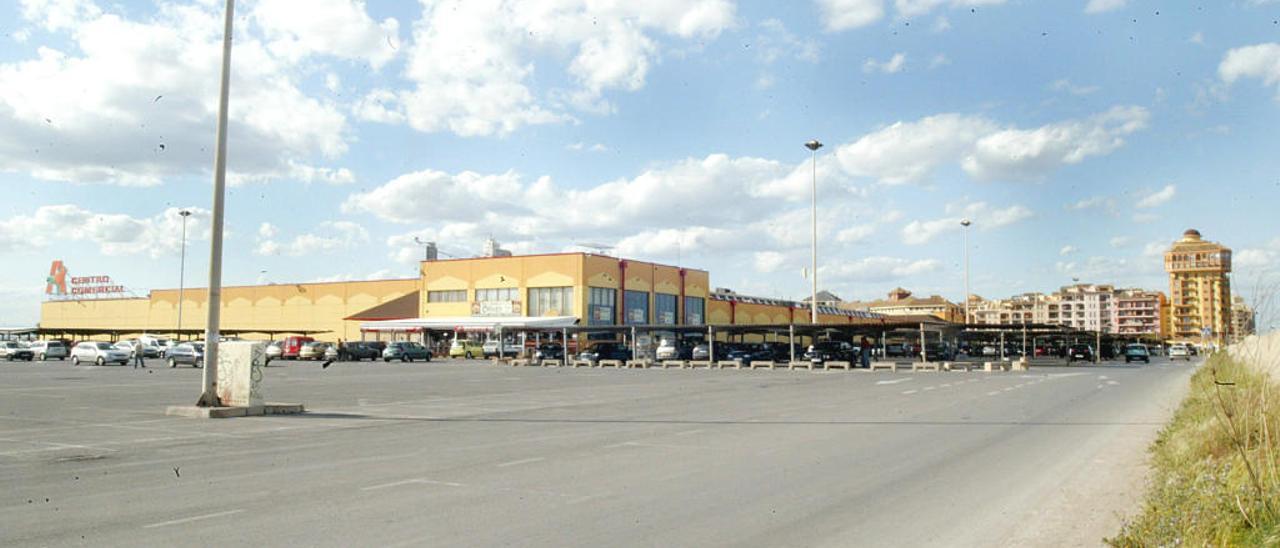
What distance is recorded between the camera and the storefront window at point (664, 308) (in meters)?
85.6

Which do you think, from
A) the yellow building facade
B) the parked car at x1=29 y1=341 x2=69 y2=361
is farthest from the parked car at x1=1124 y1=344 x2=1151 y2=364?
the parked car at x1=29 y1=341 x2=69 y2=361

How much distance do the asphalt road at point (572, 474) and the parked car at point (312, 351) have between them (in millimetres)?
44630

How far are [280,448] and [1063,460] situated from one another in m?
11.3

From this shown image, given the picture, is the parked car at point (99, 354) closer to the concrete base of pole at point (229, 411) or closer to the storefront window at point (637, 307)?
the concrete base of pole at point (229, 411)

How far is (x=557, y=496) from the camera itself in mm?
9125

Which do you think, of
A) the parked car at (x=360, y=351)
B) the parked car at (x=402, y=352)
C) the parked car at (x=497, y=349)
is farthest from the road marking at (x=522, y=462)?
the parked car at (x=497, y=349)

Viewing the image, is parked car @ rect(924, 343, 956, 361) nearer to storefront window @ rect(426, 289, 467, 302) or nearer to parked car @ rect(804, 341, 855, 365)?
parked car @ rect(804, 341, 855, 365)

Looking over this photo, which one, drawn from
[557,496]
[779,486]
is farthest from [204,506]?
[779,486]

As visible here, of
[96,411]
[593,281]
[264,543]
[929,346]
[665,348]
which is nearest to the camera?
[264,543]

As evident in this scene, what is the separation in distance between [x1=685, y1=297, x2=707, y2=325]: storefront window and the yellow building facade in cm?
4763

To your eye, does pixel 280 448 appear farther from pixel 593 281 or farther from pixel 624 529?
pixel 593 281

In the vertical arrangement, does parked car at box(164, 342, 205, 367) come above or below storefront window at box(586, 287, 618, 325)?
below

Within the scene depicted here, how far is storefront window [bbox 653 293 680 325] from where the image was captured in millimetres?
85562

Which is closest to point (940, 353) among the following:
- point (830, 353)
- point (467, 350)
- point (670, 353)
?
point (830, 353)
